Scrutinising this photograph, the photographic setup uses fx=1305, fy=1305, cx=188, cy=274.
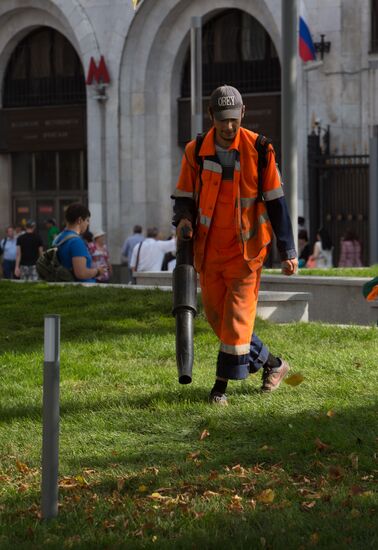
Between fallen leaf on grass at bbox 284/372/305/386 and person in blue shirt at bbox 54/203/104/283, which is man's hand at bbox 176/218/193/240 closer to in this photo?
fallen leaf on grass at bbox 284/372/305/386

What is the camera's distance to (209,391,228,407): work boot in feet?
27.2

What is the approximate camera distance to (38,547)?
5375 millimetres

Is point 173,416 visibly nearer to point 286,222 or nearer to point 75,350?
point 286,222

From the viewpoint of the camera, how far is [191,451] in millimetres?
7125

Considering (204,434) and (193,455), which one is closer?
(193,455)

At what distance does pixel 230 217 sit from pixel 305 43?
784 inches

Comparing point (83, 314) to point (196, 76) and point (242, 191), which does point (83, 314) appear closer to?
point (242, 191)

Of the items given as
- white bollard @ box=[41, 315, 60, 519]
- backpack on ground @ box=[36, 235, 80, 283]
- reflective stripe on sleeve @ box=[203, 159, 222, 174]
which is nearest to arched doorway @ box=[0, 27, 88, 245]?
backpack on ground @ box=[36, 235, 80, 283]

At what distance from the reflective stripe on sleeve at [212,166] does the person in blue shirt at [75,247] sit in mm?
4729

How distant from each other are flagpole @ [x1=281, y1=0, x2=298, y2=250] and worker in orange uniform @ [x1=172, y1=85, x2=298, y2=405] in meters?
8.11

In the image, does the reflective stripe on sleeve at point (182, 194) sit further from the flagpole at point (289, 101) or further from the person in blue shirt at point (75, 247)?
the flagpole at point (289, 101)

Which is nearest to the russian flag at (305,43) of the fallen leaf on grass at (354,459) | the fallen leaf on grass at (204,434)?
the fallen leaf on grass at (204,434)

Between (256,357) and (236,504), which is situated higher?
(256,357)

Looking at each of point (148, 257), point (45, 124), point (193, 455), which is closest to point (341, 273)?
point (148, 257)
